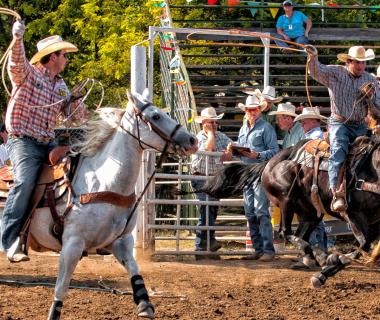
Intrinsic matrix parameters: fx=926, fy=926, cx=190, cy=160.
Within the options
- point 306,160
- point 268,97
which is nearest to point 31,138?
point 306,160

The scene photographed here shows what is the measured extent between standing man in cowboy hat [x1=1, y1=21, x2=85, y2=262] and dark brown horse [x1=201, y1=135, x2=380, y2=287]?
3.47 m

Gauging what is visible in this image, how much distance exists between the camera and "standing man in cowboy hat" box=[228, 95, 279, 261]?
11.7 metres

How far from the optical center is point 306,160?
35.4 ft

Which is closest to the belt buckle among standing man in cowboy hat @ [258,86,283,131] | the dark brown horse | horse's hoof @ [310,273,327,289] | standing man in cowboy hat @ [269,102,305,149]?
the dark brown horse

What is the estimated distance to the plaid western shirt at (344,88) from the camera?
10211 mm

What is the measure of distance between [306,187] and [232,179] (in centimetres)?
93

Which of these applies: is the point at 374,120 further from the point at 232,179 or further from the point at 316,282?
the point at 316,282

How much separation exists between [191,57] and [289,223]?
370 inches

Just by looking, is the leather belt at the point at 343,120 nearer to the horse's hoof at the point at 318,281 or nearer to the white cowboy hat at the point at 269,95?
the horse's hoof at the point at 318,281

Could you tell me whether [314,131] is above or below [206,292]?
above

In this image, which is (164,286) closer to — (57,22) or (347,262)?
(347,262)

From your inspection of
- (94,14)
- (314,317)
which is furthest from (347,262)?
(94,14)

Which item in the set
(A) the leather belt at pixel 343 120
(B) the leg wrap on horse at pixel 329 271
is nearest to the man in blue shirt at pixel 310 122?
(A) the leather belt at pixel 343 120

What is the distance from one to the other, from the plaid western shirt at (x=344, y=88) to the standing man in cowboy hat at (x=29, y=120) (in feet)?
11.2
